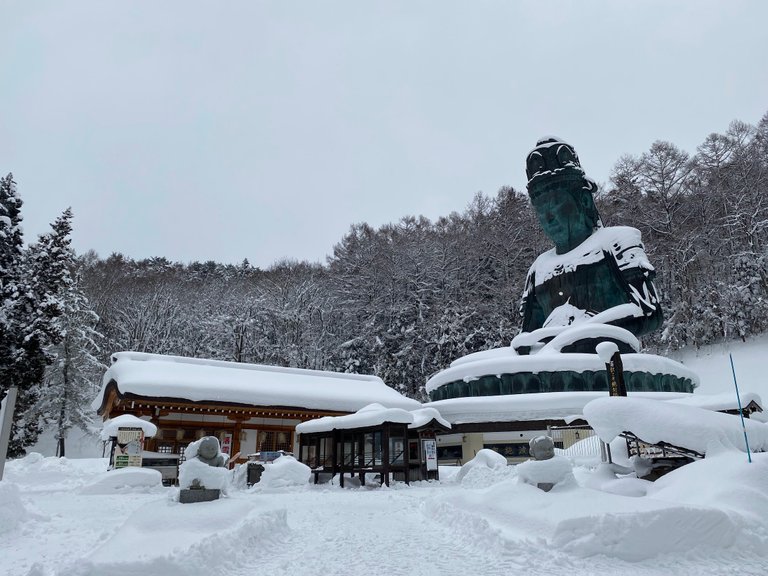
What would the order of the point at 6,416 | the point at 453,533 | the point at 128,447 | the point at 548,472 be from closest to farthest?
the point at 453,533 → the point at 548,472 → the point at 6,416 → the point at 128,447

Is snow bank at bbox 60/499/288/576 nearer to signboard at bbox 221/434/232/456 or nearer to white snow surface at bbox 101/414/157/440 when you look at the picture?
white snow surface at bbox 101/414/157/440

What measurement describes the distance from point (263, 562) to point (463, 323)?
1289 inches

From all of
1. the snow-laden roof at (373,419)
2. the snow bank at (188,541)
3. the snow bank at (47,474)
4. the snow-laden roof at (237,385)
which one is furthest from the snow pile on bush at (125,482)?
the snow bank at (188,541)

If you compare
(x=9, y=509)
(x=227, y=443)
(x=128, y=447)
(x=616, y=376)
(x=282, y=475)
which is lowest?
(x=282, y=475)

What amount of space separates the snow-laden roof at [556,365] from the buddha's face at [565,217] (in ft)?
24.9

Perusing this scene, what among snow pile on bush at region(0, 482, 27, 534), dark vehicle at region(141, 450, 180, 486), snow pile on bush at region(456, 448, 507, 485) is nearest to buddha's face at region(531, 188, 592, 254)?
snow pile on bush at region(456, 448, 507, 485)

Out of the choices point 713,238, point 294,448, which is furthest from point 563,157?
point 294,448

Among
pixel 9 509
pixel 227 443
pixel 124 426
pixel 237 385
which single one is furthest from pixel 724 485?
pixel 227 443

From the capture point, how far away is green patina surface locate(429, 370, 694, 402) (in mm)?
22781

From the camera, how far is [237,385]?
839 inches

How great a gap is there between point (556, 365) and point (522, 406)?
2.64 m

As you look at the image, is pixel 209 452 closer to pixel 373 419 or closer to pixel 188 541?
pixel 188 541

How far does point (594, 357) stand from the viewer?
2286 centimetres

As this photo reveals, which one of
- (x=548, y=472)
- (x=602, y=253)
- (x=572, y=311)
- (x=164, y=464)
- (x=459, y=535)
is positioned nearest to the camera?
(x=459, y=535)
